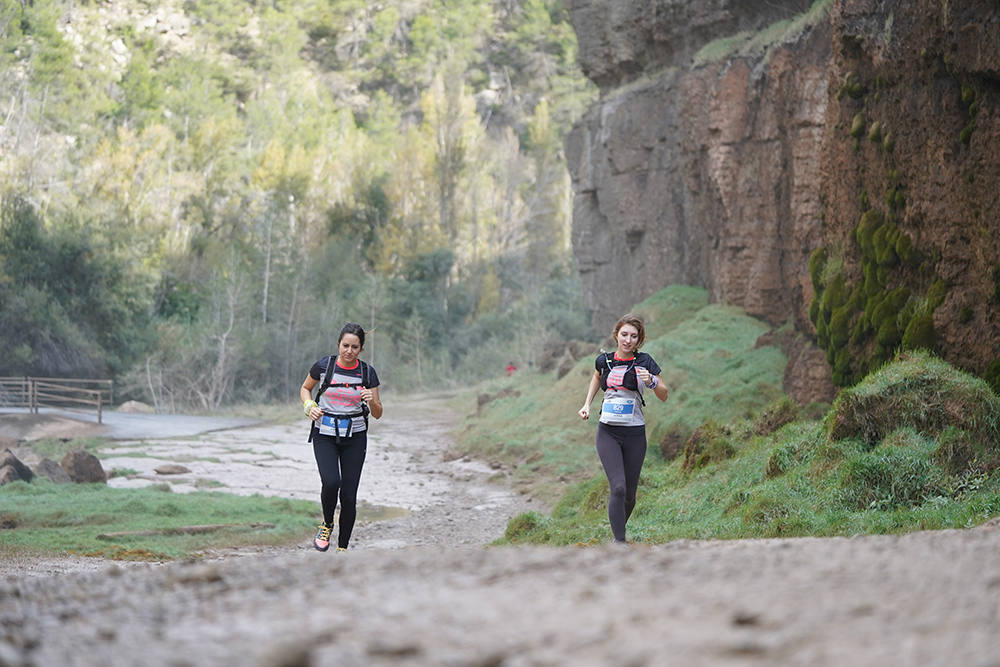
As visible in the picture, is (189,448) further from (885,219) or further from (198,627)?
(198,627)

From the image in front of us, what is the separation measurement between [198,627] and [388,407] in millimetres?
30733

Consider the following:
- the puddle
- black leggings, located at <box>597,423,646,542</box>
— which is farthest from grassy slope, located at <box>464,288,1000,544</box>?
the puddle

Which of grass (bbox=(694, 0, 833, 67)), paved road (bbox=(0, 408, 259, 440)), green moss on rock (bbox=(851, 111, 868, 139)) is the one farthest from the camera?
paved road (bbox=(0, 408, 259, 440))

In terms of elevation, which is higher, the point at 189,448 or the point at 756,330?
the point at 756,330

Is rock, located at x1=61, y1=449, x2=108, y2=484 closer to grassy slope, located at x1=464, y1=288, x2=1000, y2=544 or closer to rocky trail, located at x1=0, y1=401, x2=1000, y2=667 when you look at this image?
grassy slope, located at x1=464, y1=288, x2=1000, y2=544

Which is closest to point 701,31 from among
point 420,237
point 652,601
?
point 652,601

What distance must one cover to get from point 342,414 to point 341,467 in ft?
1.79

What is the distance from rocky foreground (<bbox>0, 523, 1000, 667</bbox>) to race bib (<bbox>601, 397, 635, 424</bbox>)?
9.31ft

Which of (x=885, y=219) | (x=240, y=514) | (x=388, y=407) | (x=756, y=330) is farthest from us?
(x=388, y=407)

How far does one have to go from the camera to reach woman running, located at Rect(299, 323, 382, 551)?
7.67 m

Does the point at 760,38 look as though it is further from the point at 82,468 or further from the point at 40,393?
the point at 40,393

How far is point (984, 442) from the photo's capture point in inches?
321

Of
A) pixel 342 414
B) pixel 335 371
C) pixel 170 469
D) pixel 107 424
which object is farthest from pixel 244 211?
pixel 342 414

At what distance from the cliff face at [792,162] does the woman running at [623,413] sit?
3509 mm
